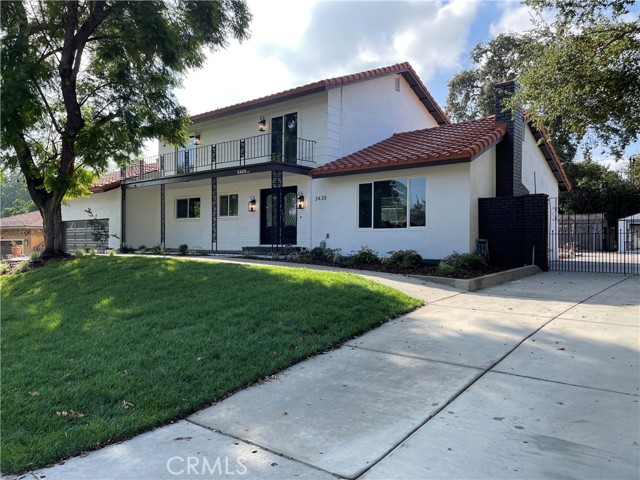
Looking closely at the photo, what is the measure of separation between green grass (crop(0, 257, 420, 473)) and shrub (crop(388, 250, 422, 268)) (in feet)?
10.3

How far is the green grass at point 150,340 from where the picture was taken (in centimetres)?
351

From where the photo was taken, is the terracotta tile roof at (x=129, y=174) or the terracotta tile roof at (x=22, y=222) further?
the terracotta tile roof at (x=22, y=222)

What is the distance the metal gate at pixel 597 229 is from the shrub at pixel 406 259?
5347 millimetres

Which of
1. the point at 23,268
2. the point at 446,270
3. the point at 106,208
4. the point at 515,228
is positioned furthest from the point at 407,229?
the point at 106,208

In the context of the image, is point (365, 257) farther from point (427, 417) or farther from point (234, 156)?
point (427, 417)

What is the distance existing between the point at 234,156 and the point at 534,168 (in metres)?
11.6

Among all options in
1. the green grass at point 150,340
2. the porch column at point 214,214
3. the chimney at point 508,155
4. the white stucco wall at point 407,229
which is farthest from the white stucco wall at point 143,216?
the chimney at point 508,155

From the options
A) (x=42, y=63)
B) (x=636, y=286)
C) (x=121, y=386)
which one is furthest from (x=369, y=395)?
(x=42, y=63)

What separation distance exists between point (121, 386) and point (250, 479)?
198cm

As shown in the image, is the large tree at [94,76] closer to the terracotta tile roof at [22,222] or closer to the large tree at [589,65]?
the large tree at [589,65]

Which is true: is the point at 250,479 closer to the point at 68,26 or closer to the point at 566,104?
the point at 566,104

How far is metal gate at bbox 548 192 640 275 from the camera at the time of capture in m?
17.1

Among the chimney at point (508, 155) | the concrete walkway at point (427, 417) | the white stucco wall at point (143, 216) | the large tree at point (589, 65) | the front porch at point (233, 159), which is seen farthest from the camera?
the white stucco wall at point (143, 216)

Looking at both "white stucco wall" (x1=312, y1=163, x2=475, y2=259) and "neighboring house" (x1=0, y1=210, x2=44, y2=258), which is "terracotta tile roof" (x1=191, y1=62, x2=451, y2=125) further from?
"neighboring house" (x1=0, y1=210, x2=44, y2=258)
